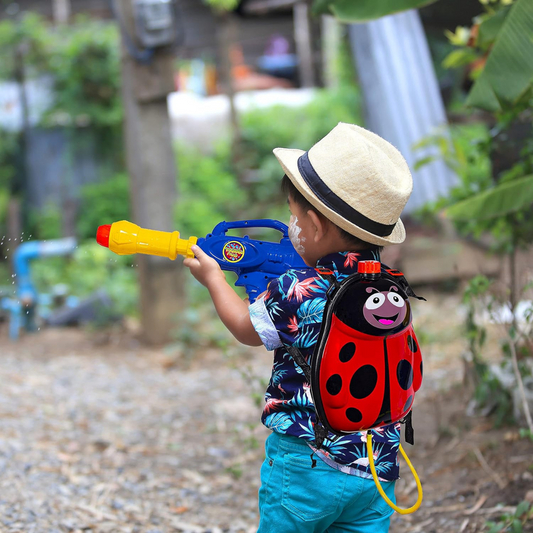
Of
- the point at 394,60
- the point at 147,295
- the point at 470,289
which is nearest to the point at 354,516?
the point at 470,289

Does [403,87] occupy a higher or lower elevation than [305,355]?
lower

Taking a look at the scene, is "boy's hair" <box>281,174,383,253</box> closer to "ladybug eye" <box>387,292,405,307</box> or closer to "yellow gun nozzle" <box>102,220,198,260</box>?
"ladybug eye" <box>387,292,405,307</box>

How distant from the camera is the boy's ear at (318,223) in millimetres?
1625

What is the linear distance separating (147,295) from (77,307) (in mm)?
1221

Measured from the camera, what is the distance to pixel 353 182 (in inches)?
61.0

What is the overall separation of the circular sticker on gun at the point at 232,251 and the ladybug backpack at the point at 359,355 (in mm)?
317

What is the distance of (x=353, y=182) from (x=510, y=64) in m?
1.29

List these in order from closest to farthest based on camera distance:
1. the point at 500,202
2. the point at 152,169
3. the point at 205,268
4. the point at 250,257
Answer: the point at 205,268, the point at 250,257, the point at 500,202, the point at 152,169

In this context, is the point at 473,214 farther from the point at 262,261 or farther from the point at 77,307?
the point at 77,307

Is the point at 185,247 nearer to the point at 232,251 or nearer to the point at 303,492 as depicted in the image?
the point at 232,251

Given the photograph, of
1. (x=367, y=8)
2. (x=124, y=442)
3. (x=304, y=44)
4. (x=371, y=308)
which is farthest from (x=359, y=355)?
(x=304, y=44)

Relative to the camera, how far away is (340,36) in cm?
1034

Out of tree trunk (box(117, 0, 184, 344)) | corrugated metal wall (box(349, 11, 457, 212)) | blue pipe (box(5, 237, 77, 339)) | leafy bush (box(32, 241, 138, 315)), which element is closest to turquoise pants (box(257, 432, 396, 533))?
tree trunk (box(117, 0, 184, 344))

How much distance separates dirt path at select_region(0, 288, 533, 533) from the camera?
271 centimetres
